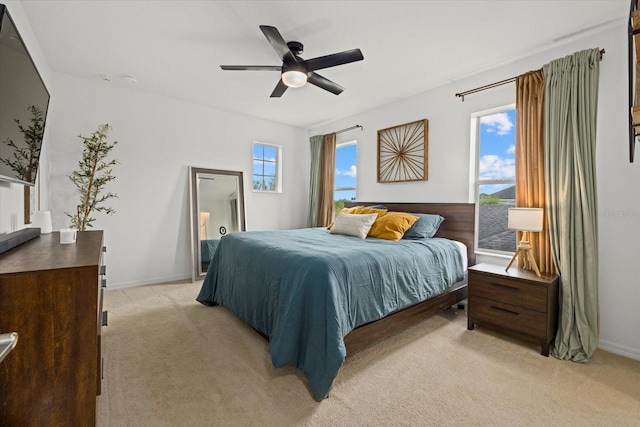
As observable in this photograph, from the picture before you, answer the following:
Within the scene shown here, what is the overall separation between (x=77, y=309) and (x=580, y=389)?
2.76 m

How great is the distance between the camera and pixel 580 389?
1901mm

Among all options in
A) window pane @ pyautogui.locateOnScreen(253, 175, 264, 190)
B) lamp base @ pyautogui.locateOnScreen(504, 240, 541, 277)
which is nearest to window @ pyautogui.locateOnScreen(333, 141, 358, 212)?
window pane @ pyautogui.locateOnScreen(253, 175, 264, 190)

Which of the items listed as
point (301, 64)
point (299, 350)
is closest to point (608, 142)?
point (301, 64)

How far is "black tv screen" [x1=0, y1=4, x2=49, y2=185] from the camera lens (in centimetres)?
136

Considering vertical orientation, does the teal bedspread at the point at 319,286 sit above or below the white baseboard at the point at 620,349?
above

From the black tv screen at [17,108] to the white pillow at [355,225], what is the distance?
2638mm

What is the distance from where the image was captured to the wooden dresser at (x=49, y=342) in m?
1.00

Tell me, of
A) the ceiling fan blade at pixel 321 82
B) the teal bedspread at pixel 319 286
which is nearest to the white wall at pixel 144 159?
the teal bedspread at pixel 319 286

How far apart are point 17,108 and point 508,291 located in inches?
138

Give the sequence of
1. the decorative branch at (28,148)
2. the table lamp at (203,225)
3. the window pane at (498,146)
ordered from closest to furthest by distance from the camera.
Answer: the decorative branch at (28,148), the window pane at (498,146), the table lamp at (203,225)

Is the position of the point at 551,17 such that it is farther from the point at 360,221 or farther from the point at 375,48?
the point at 360,221

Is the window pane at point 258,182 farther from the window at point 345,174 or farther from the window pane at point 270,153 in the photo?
the window at point 345,174

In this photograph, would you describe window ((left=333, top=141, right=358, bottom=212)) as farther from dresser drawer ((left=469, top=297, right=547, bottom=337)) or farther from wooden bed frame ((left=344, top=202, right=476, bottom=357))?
dresser drawer ((left=469, top=297, right=547, bottom=337))

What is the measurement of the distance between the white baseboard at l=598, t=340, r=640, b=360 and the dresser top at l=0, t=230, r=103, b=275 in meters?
3.49
